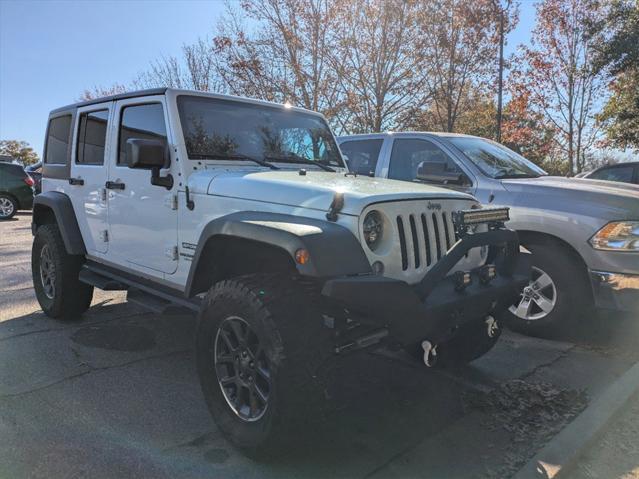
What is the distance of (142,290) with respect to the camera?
13.0 ft

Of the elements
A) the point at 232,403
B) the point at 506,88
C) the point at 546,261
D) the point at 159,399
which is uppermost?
the point at 506,88

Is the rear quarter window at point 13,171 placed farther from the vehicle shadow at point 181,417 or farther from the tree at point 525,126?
the tree at point 525,126

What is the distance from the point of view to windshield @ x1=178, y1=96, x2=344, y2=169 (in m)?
3.63

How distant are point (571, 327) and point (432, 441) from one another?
2360 mm

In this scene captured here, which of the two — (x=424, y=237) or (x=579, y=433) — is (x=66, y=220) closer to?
(x=424, y=237)

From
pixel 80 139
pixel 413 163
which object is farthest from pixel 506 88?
pixel 80 139

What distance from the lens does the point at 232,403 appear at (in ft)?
9.26

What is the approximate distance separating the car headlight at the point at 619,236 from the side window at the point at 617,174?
19.9ft

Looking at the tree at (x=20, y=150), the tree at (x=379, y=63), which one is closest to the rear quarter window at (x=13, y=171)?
the tree at (x=379, y=63)

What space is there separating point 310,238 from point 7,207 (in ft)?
52.8

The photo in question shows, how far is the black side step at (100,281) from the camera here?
427 cm

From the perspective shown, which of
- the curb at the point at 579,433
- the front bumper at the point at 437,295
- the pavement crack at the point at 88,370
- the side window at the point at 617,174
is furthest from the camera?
the side window at the point at 617,174

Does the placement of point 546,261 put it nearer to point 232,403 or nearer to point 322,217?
point 322,217

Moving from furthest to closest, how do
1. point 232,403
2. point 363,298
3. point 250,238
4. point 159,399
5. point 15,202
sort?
point 15,202
point 159,399
point 232,403
point 250,238
point 363,298
